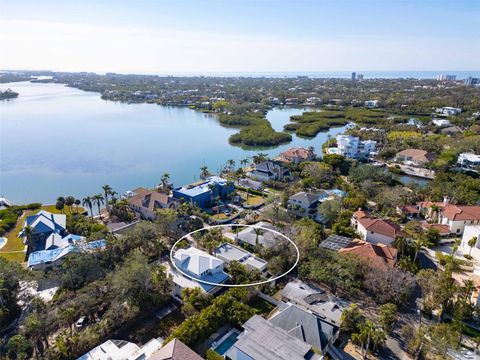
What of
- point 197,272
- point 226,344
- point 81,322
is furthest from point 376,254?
point 81,322

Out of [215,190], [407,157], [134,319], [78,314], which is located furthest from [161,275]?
[407,157]

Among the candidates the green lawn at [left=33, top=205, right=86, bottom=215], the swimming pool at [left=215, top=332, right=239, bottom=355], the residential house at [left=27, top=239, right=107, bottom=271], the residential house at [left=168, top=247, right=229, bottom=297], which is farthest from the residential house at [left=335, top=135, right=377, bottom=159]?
the swimming pool at [left=215, top=332, right=239, bottom=355]

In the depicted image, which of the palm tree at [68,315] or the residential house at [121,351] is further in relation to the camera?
the palm tree at [68,315]

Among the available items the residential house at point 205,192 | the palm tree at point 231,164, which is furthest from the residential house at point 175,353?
the palm tree at point 231,164

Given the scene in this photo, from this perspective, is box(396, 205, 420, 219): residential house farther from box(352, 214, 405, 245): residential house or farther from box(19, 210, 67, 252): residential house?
box(19, 210, 67, 252): residential house

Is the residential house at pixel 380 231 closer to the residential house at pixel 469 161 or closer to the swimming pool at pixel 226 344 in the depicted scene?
the swimming pool at pixel 226 344
